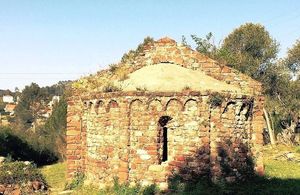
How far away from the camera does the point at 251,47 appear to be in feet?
116

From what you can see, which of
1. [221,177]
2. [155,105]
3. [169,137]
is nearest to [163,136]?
[169,137]

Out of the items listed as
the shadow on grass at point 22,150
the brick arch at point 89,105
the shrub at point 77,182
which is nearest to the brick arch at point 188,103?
the brick arch at point 89,105

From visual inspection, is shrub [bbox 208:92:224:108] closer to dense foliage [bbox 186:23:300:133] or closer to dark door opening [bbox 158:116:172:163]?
dark door opening [bbox 158:116:172:163]

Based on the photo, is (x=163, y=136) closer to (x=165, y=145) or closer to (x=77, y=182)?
(x=165, y=145)

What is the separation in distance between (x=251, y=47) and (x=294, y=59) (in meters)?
4.35

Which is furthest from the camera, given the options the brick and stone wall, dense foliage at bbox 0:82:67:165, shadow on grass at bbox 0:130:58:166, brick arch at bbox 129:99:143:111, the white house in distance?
the white house in distance

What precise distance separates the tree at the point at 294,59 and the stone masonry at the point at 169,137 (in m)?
24.2

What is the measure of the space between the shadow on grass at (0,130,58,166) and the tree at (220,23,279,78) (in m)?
18.0

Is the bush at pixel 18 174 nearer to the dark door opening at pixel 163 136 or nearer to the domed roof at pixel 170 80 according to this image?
the domed roof at pixel 170 80

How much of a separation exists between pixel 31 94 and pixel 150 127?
227ft

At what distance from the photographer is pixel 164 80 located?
42.3ft

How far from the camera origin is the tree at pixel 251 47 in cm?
3425

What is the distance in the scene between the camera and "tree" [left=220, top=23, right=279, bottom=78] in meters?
34.2

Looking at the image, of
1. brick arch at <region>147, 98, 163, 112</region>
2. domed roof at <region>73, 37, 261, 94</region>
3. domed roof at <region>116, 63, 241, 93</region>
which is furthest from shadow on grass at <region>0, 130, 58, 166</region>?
brick arch at <region>147, 98, 163, 112</region>
